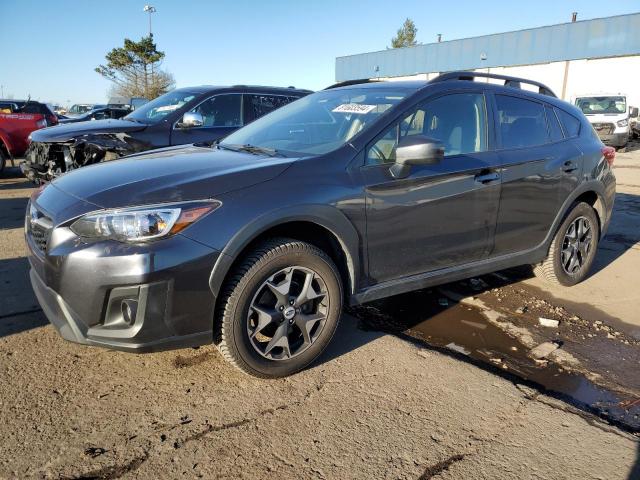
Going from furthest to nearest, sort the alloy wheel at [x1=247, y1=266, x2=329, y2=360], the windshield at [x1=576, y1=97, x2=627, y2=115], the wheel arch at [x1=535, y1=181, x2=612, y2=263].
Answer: the windshield at [x1=576, y1=97, x2=627, y2=115], the wheel arch at [x1=535, y1=181, x2=612, y2=263], the alloy wheel at [x1=247, y1=266, x2=329, y2=360]

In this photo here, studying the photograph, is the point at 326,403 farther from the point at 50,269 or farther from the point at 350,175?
the point at 50,269

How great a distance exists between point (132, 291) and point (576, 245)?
13.0 feet

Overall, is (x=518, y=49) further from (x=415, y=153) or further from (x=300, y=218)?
(x=300, y=218)

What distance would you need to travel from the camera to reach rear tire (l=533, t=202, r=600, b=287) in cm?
445

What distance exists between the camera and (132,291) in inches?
94.3

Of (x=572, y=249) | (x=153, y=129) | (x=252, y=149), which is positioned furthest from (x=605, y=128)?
(x=252, y=149)

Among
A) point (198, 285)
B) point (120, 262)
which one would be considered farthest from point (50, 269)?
point (198, 285)

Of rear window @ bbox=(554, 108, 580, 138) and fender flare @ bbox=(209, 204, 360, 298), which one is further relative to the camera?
rear window @ bbox=(554, 108, 580, 138)

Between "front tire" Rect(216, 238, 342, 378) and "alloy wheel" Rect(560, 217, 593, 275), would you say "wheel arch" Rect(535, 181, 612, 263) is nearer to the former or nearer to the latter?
"alloy wheel" Rect(560, 217, 593, 275)

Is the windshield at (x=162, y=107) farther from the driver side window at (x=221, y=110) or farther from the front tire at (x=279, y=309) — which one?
the front tire at (x=279, y=309)

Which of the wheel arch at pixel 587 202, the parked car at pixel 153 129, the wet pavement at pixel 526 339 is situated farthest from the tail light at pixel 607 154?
the parked car at pixel 153 129

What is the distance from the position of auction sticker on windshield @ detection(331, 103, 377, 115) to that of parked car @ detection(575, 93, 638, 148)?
19041 millimetres

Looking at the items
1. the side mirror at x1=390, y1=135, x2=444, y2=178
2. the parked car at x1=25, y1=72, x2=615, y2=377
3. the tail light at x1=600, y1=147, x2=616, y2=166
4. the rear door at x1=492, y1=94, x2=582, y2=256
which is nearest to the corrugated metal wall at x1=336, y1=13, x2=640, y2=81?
the tail light at x1=600, y1=147, x2=616, y2=166

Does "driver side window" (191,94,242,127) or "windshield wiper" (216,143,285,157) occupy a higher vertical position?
"driver side window" (191,94,242,127)
